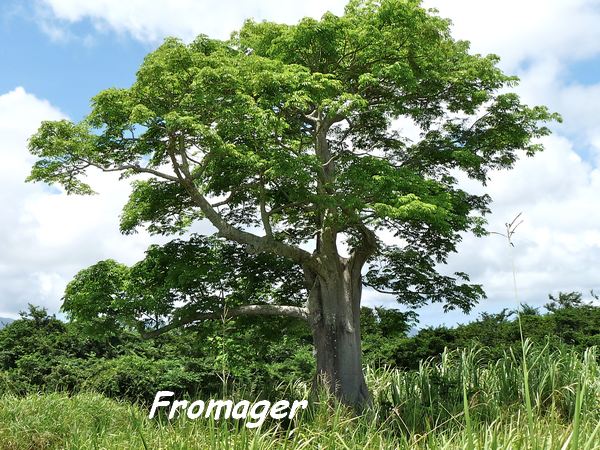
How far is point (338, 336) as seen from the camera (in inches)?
466

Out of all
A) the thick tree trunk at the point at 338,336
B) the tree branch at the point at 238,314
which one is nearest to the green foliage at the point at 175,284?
the tree branch at the point at 238,314

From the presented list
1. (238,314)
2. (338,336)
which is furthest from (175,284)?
(338,336)

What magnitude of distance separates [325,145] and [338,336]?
359 centimetres

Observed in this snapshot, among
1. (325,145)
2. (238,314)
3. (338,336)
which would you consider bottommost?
(338,336)

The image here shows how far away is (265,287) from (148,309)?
2934 mm

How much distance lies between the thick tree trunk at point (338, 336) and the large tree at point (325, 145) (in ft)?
0.08

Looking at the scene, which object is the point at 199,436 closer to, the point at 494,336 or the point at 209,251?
the point at 209,251

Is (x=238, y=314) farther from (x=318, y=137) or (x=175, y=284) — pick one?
(x=318, y=137)

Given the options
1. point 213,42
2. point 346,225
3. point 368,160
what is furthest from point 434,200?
point 213,42

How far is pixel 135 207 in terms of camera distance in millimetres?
Result: 12430

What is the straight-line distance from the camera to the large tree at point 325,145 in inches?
396

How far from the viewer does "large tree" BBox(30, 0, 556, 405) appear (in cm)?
1006

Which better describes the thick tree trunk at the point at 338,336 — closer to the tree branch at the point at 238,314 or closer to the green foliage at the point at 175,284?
the tree branch at the point at 238,314

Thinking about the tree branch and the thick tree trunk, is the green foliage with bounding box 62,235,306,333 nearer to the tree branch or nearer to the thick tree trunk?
the tree branch
